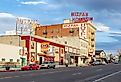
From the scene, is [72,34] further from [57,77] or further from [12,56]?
[57,77]

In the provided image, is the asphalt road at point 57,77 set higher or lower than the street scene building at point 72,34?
lower

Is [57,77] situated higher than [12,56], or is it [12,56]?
[12,56]

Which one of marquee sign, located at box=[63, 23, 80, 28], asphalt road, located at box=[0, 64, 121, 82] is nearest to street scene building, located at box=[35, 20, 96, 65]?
marquee sign, located at box=[63, 23, 80, 28]

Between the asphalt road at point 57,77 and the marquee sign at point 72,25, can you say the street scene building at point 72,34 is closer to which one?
the marquee sign at point 72,25

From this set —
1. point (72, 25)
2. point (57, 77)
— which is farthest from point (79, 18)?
point (57, 77)

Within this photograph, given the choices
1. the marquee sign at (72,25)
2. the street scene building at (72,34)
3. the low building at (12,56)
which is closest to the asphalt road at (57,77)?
the low building at (12,56)

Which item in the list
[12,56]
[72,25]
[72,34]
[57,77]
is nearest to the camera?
[57,77]

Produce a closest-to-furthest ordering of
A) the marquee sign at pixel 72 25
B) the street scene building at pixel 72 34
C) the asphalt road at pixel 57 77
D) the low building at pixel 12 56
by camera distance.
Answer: the asphalt road at pixel 57 77 < the low building at pixel 12 56 < the street scene building at pixel 72 34 < the marquee sign at pixel 72 25

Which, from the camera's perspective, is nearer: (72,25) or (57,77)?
(57,77)

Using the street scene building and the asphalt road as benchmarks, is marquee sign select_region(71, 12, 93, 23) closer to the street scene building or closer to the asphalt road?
the street scene building

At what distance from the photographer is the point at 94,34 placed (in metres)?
149

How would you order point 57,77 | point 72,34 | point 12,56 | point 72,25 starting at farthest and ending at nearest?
point 72,34 < point 72,25 < point 12,56 < point 57,77

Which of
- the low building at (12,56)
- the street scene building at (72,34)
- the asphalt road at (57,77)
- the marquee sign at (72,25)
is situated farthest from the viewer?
the marquee sign at (72,25)

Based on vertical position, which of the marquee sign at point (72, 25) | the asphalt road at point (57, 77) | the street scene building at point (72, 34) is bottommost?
the asphalt road at point (57, 77)
